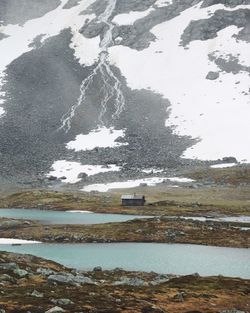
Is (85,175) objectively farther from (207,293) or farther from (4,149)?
(207,293)

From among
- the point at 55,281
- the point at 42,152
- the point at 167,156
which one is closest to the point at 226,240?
the point at 55,281

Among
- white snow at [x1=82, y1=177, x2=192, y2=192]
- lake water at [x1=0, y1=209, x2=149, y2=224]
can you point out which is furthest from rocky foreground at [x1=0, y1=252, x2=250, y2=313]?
white snow at [x1=82, y1=177, x2=192, y2=192]

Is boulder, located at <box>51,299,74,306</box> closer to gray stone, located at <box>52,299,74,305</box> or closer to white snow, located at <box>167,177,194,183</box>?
gray stone, located at <box>52,299,74,305</box>

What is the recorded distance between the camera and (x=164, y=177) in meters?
163

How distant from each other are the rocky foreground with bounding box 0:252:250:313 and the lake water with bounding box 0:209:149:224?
47.9m

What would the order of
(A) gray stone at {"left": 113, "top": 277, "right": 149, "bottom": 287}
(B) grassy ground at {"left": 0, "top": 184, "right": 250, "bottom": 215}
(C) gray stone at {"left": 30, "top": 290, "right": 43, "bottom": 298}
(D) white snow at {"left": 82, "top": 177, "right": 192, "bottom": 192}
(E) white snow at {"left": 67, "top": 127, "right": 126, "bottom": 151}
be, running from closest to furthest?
(C) gray stone at {"left": 30, "top": 290, "right": 43, "bottom": 298}, (A) gray stone at {"left": 113, "top": 277, "right": 149, "bottom": 287}, (B) grassy ground at {"left": 0, "top": 184, "right": 250, "bottom": 215}, (D) white snow at {"left": 82, "top": 177, "right": 192, "bottom": 192}, (E) white snow at {"left": 67, "top": 127, "right": 126, "bottom": 151}

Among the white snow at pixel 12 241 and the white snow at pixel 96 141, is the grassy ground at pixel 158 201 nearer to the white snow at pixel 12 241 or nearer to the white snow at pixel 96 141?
the white snow at pixel 12 241

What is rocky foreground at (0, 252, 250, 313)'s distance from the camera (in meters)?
31.5

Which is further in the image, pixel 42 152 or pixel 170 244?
pixel 42 152

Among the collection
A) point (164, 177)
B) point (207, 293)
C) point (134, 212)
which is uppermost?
point (164, 177)

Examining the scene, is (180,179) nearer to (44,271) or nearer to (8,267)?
(44,271)

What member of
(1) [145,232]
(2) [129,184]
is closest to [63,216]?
(1) [145,232]

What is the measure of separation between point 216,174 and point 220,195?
28.2m

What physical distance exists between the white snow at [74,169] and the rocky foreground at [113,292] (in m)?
120
